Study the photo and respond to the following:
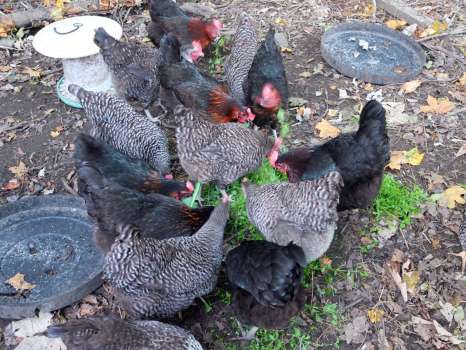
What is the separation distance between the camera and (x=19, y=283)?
11.3 feet

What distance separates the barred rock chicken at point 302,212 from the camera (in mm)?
3156

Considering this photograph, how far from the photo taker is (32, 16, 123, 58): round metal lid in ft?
15.4

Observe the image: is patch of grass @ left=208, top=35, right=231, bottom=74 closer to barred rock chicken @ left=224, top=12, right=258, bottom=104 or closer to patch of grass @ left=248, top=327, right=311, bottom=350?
barred rock chicken @ left=224, top=12, right=258, bottom=104

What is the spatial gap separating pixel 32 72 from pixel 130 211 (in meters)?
3.48

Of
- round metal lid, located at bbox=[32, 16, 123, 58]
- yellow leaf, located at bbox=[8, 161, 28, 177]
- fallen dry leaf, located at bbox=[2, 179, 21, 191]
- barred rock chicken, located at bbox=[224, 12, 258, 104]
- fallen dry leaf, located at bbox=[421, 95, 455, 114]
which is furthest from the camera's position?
fallen dry leaf, located at bbox=[421, 95, 455, 114]

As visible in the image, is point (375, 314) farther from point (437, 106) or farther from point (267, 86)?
point (437, 106)

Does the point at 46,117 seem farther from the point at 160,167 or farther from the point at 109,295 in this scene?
the point at 109,295

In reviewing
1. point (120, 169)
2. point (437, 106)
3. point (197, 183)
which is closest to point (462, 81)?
point (437, 106)

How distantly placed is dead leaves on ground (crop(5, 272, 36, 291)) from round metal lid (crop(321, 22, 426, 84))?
4241 mm

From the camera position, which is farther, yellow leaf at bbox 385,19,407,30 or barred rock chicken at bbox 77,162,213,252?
yellow leaf at bbox 385,19,407,30

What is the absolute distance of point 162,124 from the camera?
5.14 meters

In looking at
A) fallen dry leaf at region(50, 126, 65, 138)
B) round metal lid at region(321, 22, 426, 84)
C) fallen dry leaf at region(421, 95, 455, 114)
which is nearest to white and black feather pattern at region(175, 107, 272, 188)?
fallen dry leaf at region(50, 126, 65, 138)

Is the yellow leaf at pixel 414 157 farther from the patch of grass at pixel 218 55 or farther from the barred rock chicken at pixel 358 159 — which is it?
the patch of grass at pixel 218 55

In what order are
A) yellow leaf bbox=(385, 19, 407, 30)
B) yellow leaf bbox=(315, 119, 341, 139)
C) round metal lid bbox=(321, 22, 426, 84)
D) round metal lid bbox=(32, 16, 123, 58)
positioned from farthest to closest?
yellow leaf bbox=(385, 19, 407, 30), round metal lid bbox=(321, 22, 426, 84), yellow leaf bbox=(315, 119, 341, 139), round metal lid bbox=(32, 16, 123, 58)
